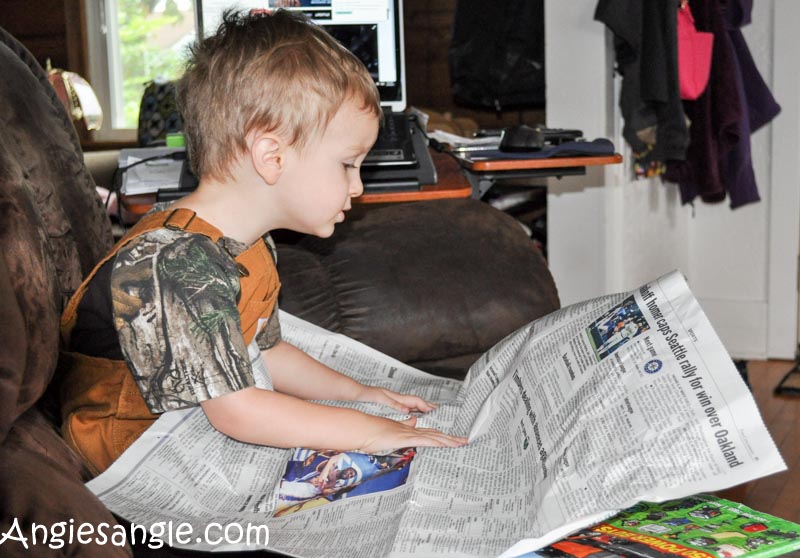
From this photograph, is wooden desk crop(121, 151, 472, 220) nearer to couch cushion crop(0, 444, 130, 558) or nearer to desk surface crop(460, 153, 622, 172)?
desk surface crop(460, 153, 622, 172)

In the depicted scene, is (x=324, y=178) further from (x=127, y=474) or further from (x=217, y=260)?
(x=127, y=474)

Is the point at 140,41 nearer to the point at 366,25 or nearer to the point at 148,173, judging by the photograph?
the point at 366,25

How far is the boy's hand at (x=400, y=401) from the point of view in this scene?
45.3 inches

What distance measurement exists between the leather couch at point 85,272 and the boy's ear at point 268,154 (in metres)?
0.24

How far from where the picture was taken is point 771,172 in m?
3.05

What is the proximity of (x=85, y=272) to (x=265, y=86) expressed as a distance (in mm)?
319

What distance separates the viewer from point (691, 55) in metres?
A: 2.75

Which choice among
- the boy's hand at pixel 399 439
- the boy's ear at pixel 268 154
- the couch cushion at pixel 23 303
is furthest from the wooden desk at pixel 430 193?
the couch cushion at pixel 23 303

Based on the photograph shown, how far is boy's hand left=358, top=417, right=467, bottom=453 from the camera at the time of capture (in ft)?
3.25

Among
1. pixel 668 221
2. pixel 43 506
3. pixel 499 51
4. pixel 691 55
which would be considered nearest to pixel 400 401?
pixel 43 506

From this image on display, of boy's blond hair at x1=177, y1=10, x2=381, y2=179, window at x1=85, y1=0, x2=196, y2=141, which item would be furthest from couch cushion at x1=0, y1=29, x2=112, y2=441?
window at x1=85, y1=0, x2=196, y2=141

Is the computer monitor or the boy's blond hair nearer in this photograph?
the boy's blond hair

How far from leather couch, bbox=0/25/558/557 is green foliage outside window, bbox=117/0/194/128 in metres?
3.80

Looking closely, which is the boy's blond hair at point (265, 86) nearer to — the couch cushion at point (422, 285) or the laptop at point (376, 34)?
the couch cushion at point (422, 285)
